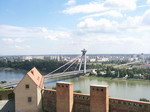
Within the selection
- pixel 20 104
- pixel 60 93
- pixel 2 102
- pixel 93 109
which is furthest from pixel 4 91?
pixel 93 109

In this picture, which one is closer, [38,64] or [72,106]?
[72,106]

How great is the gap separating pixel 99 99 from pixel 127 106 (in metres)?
0.90

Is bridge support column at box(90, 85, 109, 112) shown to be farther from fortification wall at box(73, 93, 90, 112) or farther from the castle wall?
the castle wall

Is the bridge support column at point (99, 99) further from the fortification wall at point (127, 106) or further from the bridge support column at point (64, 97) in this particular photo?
the bridge support column at point (64, 97)

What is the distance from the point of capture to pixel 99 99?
22.5 feet

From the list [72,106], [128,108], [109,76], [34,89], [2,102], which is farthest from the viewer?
[109,76]

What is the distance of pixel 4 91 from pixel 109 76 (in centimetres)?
2554

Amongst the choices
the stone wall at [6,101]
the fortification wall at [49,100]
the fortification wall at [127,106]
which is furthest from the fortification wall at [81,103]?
the stone wall at [6,101]

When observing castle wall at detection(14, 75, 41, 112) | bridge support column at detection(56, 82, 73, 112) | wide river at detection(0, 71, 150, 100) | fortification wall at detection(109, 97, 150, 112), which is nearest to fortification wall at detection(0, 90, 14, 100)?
castle wall at detection(14, 75, 41, 112)

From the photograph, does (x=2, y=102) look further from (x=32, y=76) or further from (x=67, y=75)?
(x=67, y=75)

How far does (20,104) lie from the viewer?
8.41m

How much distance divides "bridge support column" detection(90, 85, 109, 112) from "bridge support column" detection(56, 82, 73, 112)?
0.86 metres

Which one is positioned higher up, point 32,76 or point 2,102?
point 32,76

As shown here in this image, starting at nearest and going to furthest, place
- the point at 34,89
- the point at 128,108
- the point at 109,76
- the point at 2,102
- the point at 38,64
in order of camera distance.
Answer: the point at 128,108, the point at 34,89, the point at 2,102, the point at 109,76, the point at 38,64
